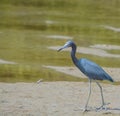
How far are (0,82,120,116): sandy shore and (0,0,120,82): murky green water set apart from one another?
4.56 feet

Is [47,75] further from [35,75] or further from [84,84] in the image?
[84,84]

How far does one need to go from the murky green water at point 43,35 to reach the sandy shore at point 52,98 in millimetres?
1390

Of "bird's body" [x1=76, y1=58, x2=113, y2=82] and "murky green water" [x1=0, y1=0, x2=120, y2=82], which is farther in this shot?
"murky green water" [x1=0, y1=0, x2=120, y2=82]

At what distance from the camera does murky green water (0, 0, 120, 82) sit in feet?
60.4

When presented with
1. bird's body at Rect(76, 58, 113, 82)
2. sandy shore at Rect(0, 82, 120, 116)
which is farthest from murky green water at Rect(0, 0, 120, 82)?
bird's body at Rect(76, 58, 113, 82)

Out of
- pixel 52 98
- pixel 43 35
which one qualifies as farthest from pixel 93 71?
pixel 43 35

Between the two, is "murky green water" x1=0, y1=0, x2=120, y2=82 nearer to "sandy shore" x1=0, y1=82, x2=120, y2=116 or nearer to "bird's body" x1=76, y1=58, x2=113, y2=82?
"sandy shore" x1=0, y1=82, x2=120, y2=116

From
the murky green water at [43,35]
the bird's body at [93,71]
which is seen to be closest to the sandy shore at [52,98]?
the bird's body at [93,71]

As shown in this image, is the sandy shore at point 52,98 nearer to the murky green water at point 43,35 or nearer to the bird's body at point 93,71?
the bird's body at point 93,71

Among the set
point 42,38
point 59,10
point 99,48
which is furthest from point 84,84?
point 59,10

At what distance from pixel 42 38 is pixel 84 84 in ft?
35.2

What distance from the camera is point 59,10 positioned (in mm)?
42281

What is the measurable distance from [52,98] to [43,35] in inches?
559

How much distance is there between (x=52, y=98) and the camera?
13664 millimetres
